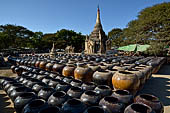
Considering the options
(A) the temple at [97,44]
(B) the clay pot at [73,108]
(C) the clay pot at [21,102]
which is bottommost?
(C) the clay pot at [21,102]

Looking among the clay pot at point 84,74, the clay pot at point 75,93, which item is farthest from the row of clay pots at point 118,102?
the clay pot at point 84,74

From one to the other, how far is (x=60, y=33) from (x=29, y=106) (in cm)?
4596

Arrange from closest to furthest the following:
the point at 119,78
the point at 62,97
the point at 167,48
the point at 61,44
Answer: the point at 62,97, the point at 119,78, the point at 167,48, the point at 61,44

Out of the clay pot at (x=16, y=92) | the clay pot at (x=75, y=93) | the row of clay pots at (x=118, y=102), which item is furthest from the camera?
the clay pot at (x=16, y=92)

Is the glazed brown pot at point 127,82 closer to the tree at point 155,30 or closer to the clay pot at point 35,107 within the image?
the clay pot at point 35,107

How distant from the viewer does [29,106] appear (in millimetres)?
3230

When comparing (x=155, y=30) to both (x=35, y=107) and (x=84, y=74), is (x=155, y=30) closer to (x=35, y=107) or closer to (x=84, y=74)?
(x=84, y=74)

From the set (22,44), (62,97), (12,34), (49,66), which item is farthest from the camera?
(22,44)

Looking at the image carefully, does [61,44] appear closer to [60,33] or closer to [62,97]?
[60,33]

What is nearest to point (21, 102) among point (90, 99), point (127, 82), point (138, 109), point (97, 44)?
point (90, 99)

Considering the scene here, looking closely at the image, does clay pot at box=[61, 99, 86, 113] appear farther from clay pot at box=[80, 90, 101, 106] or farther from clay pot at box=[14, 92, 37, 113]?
clay pot at box=[14, 92, 37, 113]

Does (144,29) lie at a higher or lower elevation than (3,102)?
higher

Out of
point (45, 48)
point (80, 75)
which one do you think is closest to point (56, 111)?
point (80, 75)

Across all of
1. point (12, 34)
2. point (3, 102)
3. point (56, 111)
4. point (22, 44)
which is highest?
point (12, 34)
